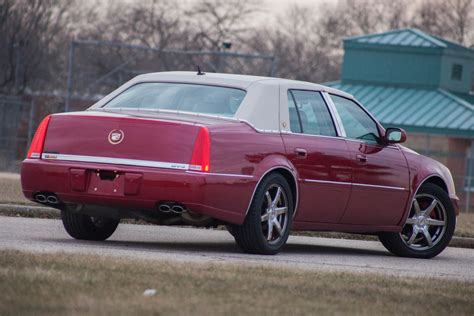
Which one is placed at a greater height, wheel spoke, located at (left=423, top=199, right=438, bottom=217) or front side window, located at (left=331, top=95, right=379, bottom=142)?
front side window, located at (left=331, top=95, right=379, bottom=142)

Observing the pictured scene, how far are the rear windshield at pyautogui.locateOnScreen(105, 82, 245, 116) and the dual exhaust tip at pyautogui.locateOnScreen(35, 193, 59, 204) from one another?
3.56 feet

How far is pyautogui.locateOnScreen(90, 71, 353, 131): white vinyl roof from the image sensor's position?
35.8 feet

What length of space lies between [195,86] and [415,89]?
116 ft

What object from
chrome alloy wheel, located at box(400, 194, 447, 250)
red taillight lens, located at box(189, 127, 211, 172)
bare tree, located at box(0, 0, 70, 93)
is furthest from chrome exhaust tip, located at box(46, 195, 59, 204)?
bare tree, located at box(0, 0, 70, 93)

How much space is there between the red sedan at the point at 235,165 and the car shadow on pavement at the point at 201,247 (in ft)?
0.91

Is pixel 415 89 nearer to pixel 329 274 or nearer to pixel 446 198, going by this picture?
pixel 446 198

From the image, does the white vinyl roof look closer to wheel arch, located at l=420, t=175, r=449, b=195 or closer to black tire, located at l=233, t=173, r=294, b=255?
black tire, located at l=233, t=173, r=294, b=255

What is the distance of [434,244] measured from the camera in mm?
12688

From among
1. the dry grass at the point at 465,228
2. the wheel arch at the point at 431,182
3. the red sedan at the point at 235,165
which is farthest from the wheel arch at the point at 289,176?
the dry grass at the point at 465,228

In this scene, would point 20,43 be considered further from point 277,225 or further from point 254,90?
point 277,225

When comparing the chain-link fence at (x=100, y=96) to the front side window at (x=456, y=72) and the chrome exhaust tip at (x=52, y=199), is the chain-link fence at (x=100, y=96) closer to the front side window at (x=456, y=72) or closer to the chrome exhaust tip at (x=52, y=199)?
the front side window at (x=456, y=72)

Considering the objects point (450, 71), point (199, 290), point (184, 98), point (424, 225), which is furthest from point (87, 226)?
point (450, 71)

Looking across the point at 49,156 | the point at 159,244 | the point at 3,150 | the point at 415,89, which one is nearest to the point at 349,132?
the point at 159,244

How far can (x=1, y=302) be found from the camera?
6.81 metres
